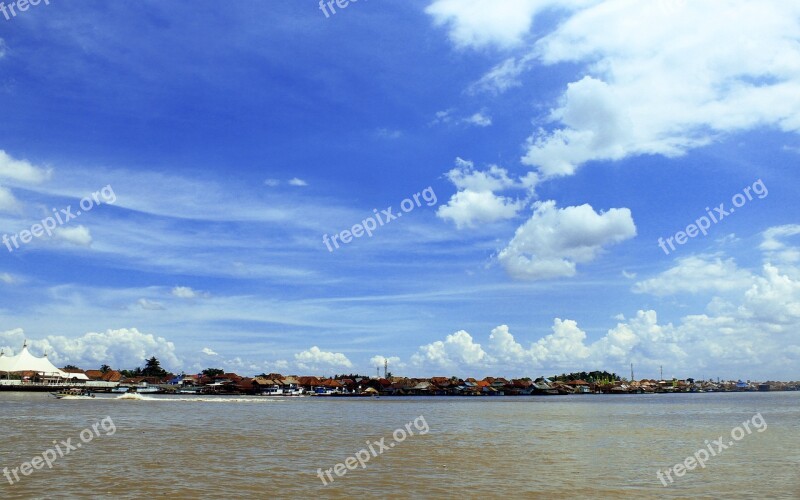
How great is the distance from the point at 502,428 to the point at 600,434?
6.92m

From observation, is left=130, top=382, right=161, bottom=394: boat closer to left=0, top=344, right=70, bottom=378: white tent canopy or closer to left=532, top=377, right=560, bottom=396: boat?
left=0, top=344, right=70, bottom=378: white tent canopy

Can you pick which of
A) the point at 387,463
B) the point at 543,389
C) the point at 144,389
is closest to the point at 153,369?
the point at 144,389

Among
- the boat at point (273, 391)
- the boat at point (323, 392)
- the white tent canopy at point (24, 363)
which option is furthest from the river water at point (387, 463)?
the boat at point (323, 392)

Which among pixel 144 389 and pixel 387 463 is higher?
pixel 387 463

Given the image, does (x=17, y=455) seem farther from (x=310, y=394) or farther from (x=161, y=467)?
(x=310, y=394)

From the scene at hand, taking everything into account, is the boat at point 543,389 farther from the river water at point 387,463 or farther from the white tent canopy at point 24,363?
the river water at point 387,463

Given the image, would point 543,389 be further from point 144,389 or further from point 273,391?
point 144,389

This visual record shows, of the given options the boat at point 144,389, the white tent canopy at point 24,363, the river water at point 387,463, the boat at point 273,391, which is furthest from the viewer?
the boat at point 273,391

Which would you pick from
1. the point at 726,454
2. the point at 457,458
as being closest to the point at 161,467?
the point at 457,458

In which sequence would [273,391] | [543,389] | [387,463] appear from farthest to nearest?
[543,389], [273,391], [387,463]

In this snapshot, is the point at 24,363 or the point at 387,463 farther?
the point at 24,363

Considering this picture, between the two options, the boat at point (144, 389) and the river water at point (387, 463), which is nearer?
the river water at point (387, 463)

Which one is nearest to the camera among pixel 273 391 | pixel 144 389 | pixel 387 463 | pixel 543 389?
pixel 387 463

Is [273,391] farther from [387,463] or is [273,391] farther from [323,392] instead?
[387,463]
